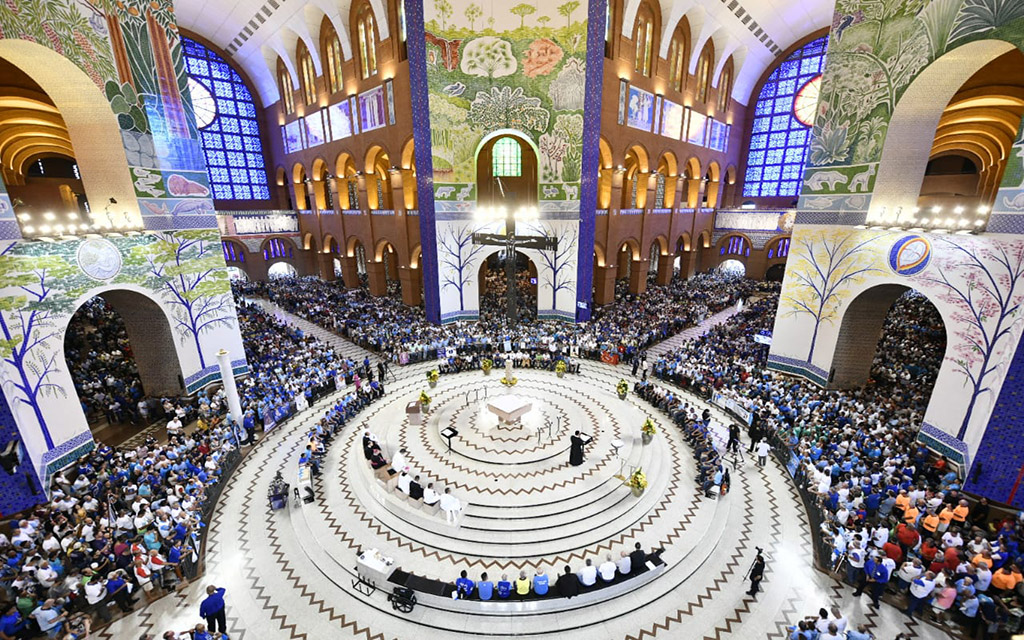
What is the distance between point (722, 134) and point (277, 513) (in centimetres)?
3763

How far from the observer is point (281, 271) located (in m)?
36.7

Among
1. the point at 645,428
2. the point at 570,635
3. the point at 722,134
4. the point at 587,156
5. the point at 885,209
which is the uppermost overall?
the point at 722,134

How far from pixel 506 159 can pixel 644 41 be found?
10533 mm

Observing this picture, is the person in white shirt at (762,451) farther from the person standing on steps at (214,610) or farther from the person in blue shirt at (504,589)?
the person standing on steps at (214,610)

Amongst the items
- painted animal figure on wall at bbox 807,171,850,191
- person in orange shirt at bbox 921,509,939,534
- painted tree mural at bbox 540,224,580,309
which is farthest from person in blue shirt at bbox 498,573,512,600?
painted tree mural at bbox 540,224,580,309

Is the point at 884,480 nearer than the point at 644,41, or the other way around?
the point at 884,480

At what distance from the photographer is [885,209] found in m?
13.6

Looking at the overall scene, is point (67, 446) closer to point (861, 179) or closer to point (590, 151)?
point (590, 151)

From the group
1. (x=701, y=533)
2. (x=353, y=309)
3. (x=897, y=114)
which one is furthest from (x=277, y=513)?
(x=897, y=114)

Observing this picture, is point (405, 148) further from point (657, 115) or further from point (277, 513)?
Result: point (277, 513)

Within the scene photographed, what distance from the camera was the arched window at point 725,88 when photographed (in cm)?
3084

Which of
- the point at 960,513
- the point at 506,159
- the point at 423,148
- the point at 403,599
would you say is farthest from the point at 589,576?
the point at 506,159

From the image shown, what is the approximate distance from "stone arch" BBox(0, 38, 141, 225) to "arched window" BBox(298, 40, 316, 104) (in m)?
18.5

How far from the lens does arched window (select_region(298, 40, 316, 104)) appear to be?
92.9 ft
